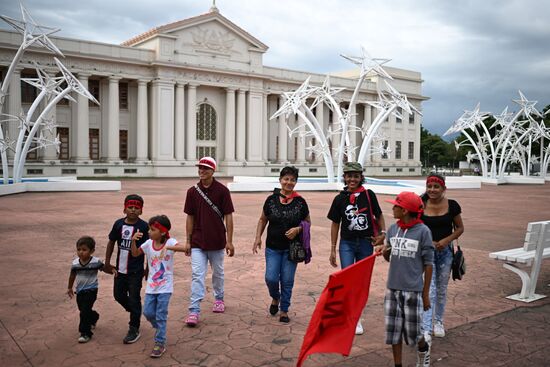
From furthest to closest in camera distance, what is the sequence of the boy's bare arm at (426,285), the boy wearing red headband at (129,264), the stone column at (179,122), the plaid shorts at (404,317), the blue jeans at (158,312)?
1. the stone column at (179,122)
2. the boy wearing red headband at (129,264)
3. the blue jeans at (158,312)
4. the boy's bare arm at (426,285)
5. the plaid shorts at (404,317)

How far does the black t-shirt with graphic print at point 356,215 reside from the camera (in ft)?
17.0

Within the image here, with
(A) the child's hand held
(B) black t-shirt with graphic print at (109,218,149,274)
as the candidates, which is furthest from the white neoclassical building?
(A) the child's hand held

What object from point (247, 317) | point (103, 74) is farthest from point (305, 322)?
point (103, 74)

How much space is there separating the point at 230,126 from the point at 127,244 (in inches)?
1698

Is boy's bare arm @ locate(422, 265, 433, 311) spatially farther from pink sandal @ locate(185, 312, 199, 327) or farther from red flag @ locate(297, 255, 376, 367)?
pink sandal @ locate(185, 312, 199, 327)

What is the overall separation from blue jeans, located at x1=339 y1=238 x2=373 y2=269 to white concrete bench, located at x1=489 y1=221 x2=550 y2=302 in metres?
2.15

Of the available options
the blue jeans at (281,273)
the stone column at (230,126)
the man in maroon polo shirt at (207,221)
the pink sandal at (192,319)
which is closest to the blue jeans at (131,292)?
the pink sandal at (192,319)

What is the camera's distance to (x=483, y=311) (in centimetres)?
591

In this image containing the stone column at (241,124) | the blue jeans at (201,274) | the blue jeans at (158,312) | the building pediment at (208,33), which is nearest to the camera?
the blue jeans at (158,312)

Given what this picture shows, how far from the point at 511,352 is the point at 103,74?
1633 inches

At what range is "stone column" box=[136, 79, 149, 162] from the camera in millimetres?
43344

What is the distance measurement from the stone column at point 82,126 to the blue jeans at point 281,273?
3833cm

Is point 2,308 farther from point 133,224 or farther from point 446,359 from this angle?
point 446,359

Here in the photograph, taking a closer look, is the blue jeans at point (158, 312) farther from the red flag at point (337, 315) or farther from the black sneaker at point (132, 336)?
the red flag at point (337, 315)
